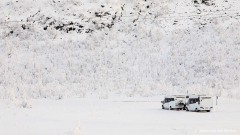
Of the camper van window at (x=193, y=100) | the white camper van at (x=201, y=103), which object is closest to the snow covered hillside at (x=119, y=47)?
the camper van window at (x=193, y=100)

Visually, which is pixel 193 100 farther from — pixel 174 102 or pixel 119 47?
pixel 119 47

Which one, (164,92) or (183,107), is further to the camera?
(164,92)

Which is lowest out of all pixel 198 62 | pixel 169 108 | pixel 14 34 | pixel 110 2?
pixel 169 108

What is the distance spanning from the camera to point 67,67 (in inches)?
2048

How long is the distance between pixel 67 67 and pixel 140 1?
51.8 feet

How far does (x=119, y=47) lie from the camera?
2165 inches

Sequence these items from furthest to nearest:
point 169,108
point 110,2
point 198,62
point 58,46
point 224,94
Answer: point 110,2 < point 58,46 < point 198,62 < point 224,94 < point 169,108

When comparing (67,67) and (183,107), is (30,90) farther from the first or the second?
(183,107)

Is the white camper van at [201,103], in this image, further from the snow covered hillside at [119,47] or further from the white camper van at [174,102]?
the snow covered hillside at [119,47]

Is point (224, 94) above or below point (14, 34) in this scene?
below

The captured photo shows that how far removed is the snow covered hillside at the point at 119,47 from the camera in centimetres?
4619

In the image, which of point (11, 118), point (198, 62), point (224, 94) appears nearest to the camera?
point (11, 118)

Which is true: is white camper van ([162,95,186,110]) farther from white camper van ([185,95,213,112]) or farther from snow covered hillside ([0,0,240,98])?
snow covered hillside ([0,0,240,98])

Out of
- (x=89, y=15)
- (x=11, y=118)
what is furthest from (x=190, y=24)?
(x=11, y=118)
